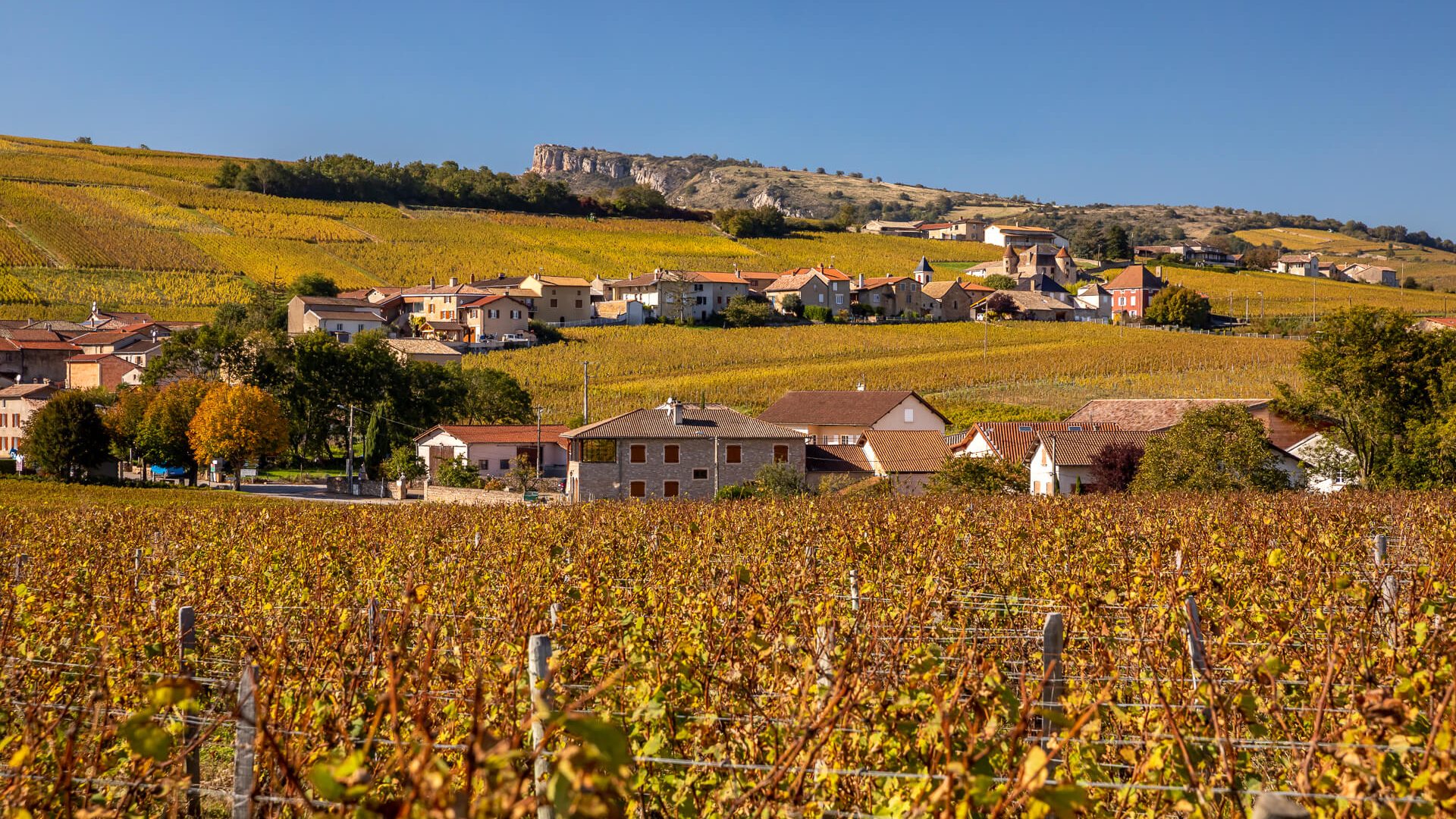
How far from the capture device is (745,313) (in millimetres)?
86438

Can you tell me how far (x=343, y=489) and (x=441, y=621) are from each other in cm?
3995

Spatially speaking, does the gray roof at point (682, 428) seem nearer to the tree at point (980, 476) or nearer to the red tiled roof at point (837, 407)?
the red tiled roof at point (837, 407)

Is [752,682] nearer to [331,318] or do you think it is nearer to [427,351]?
[427,351]

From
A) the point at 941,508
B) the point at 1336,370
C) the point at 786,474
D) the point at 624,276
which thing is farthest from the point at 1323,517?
the point at 624,276

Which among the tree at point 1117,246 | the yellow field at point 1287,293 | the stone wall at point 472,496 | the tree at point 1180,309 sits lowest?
the stone wall at point 472,496

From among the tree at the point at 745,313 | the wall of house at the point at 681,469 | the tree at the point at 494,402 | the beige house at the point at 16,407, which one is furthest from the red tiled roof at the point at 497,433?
the tree at the point at 745,313

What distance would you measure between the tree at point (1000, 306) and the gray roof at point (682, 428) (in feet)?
187

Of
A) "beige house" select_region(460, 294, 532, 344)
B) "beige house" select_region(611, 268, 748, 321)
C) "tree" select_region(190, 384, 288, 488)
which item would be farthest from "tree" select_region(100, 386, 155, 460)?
"beige house" select_region(611, 268, 748, 321)

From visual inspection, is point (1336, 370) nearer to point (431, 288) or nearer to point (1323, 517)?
point (1323, 517)

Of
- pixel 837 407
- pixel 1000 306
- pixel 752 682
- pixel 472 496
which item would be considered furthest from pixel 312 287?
pixel 752 682

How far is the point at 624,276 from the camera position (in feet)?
353

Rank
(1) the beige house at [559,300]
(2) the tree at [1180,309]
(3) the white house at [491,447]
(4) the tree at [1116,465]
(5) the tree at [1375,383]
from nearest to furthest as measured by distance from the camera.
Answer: (4) the tree at [1116,465] → (5) the tree at [1375,383] → (3) the white house at [491,447] → (1) the beige house at [559,300] → (2) the tree at [1180,309]

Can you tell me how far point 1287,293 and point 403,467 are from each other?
92065 mm

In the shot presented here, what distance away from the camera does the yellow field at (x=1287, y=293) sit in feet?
329
